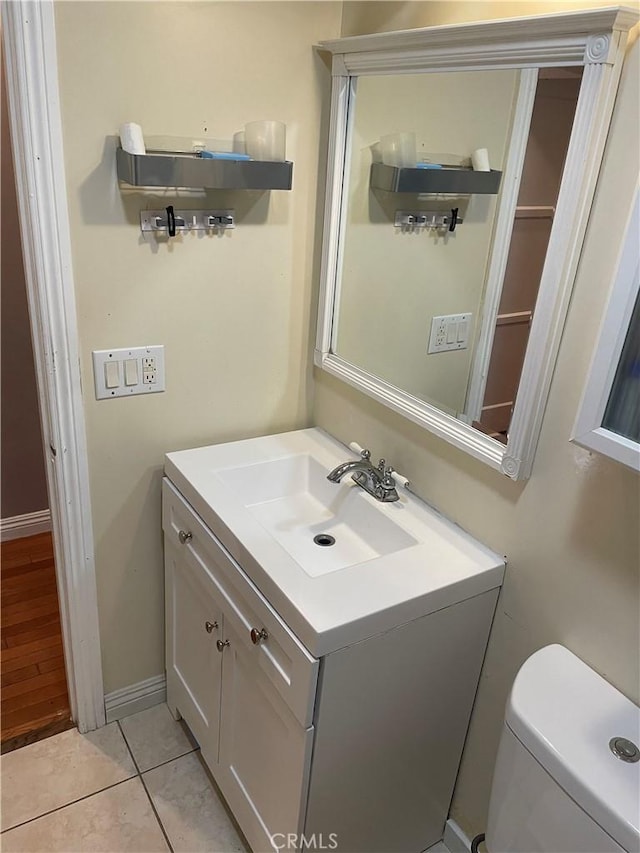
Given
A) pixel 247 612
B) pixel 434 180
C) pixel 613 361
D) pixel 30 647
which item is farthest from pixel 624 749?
pixel 30 647

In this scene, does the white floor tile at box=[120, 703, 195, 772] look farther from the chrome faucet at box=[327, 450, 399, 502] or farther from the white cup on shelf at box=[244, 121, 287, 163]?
the white cup on shelf at box=[244, 121, 287, 163]

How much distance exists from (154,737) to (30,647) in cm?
58

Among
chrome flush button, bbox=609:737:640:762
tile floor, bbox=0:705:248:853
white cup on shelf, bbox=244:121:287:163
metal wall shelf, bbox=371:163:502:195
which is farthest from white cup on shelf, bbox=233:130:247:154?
tile floor, bbox=0:705:248:853

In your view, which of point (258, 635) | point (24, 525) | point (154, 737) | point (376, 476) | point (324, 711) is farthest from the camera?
point (24, 525)

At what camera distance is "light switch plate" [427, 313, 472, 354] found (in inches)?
55.2

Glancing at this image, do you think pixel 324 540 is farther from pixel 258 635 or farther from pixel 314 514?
pixel 258 635

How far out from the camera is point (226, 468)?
163 centimetres

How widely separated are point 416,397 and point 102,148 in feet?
2.82

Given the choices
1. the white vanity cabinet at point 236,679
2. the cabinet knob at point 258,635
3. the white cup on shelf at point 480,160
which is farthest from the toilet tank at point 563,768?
the white cup on shelf at point 480,160

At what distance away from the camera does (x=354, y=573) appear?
1.25m

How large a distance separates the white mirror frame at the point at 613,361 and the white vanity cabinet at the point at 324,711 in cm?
48

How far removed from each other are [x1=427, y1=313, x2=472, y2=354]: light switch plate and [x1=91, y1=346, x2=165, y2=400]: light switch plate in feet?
2.15

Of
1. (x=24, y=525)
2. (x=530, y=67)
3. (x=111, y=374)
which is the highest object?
(x=530, y=67)

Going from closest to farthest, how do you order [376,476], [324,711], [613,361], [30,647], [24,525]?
[613,361]
[324,711]
[376,476]
[30,647]
[24,525]
